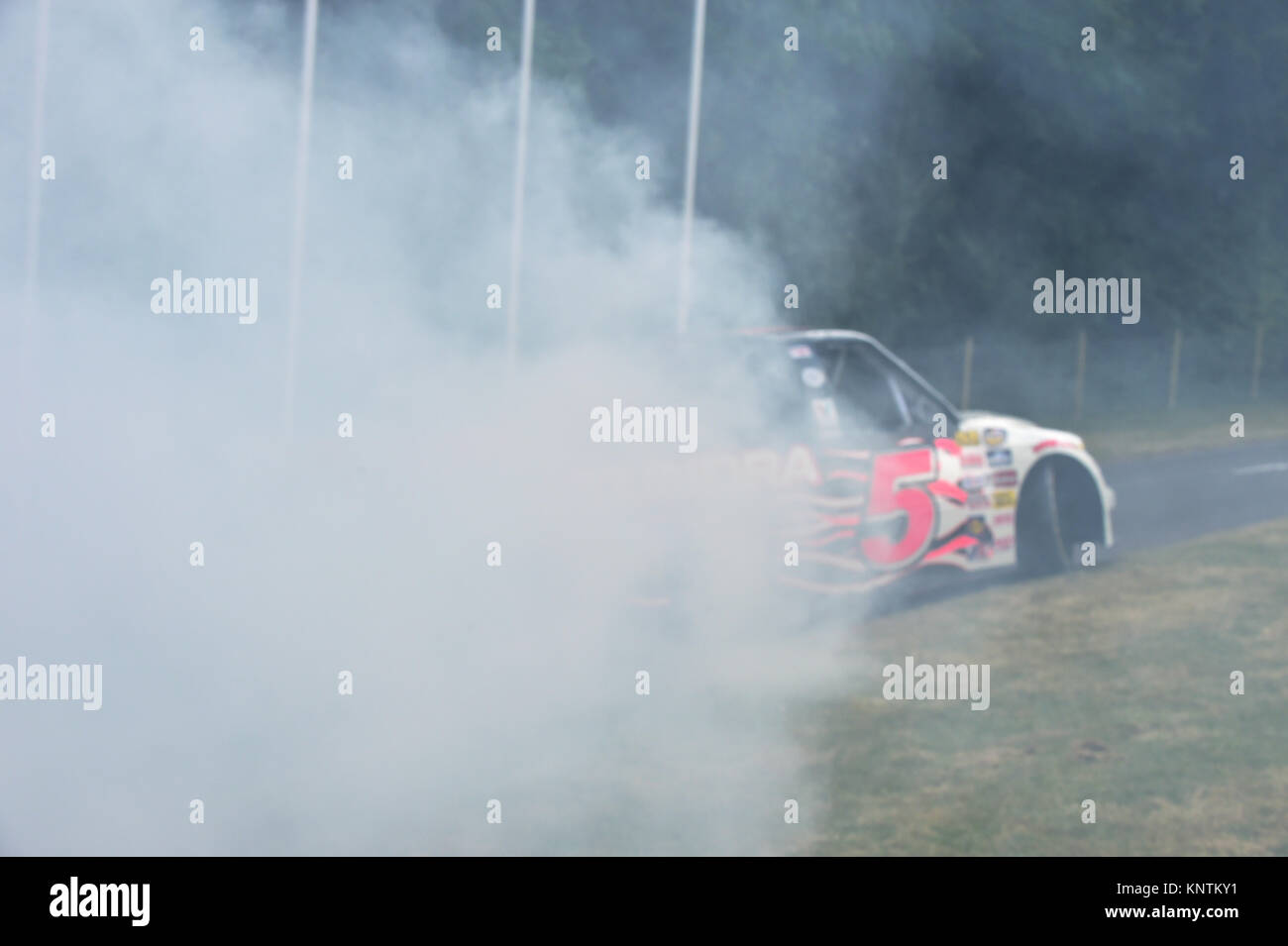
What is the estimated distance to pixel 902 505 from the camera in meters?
6.18

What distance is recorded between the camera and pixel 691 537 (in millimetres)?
5133

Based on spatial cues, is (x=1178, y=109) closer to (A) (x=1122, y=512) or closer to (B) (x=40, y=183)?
(A) (x=1122, y=512)

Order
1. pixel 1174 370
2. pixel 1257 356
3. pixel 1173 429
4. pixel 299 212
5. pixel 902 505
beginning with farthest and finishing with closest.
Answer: pixel 1257 356, pixel 1174 370, pixel 1173 429, pixel 902 505, pixel 299 212

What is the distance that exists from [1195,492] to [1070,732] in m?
6.52

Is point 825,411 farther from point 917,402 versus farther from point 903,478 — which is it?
point 917,402

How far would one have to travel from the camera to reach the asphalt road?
901cm

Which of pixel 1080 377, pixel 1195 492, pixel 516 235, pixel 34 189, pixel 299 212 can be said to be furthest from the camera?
pixel 1080 377

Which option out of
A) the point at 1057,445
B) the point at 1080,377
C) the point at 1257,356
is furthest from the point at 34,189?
the point at 1257,356

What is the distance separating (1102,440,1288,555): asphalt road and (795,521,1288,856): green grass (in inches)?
73.6

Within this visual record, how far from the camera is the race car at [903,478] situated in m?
5.60

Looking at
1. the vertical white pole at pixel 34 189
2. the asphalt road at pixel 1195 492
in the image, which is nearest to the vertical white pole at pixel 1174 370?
the asphalt road at pixel 1195 492

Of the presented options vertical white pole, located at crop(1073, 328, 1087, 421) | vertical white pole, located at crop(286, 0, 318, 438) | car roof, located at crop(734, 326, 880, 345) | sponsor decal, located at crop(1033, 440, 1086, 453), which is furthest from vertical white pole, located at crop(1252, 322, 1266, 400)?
vertical white pole, located at crop(286, 0, 318, 438)
